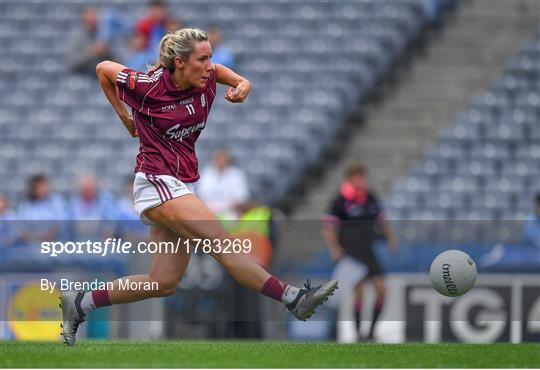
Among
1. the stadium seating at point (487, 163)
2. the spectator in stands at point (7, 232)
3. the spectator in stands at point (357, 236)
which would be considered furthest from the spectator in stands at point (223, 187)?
the spectator in stands at point (7, 232)

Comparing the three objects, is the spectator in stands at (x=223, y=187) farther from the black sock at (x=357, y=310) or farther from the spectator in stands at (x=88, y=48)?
the spectator in stands at (x=88, y=48)

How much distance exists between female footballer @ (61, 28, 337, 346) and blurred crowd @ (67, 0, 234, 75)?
10.1 m

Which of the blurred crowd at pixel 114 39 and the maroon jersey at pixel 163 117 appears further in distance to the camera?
the blurred crowd at pixel 114 39

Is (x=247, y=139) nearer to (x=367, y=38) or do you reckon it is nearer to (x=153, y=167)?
(x=367, y=38)

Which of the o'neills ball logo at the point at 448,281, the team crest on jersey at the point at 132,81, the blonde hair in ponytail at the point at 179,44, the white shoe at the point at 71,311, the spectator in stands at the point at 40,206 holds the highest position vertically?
the blonde hair in ponytail at the point at 179,44

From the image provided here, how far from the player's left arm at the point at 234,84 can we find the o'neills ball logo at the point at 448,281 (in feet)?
→ 6.30

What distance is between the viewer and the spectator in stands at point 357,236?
1323 centimetres

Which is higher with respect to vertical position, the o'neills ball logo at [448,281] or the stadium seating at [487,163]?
the stadium seating at [487,163]

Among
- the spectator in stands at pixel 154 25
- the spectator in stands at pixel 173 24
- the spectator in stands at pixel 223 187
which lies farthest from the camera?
the spectator in stands at pixel 154 25

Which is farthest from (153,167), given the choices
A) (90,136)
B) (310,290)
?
(90,136)

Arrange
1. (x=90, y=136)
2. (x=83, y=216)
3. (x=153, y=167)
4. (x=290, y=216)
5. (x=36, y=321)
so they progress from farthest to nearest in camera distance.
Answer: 1. (x=90, y=136)
2. (x=290, y=216)
3. (x=83, y=216)
4. (x=36, y=321)
5. (x=153, y=167)

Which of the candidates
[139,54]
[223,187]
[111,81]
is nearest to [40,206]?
[223,187]

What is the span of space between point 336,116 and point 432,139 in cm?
133

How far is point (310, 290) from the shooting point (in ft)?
27.4
